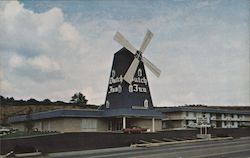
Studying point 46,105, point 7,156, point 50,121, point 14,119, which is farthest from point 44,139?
point 46,105

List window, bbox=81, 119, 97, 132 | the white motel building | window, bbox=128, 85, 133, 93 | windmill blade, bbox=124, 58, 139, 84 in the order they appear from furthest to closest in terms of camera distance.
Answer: window, bbox=128, 85, 133, 93 < windmill blade, bbox=124, 58, 139, 84 < window, bbox=81, 119, 97, 132 < the white motel building

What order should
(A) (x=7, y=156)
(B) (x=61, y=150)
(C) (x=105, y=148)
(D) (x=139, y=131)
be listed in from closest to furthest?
(A) (x=7, y=156) → (B) (x=61, y=150) → (C) (x=105, y=148) → (D) (x=139, y=131)

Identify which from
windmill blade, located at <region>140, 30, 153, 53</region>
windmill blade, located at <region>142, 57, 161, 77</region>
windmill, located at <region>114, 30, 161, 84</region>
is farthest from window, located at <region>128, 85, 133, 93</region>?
windmill blade, located at <region>140, 30, 153, 53</region>

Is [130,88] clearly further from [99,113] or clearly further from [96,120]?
[96,120]

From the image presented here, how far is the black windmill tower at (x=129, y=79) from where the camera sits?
5591 centimetres

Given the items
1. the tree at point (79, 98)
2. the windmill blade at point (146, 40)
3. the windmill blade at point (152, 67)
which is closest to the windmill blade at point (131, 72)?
the windmill blade at point (152, 67)

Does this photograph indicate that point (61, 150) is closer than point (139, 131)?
Yes

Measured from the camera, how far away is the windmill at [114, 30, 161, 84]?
55.5 m

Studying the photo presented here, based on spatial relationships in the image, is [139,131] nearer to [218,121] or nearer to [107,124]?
[107,124]

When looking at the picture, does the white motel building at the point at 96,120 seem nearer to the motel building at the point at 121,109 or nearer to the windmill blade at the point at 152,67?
the motel building at the point at 121,109

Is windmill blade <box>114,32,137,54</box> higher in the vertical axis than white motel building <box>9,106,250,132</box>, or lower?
higher

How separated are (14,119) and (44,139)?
133ft

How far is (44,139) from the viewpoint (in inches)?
1332

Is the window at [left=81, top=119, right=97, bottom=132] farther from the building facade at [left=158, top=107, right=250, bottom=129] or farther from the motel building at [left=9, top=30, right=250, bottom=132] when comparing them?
the building facade at [left=158, top=107, right=250, bottom=129]
